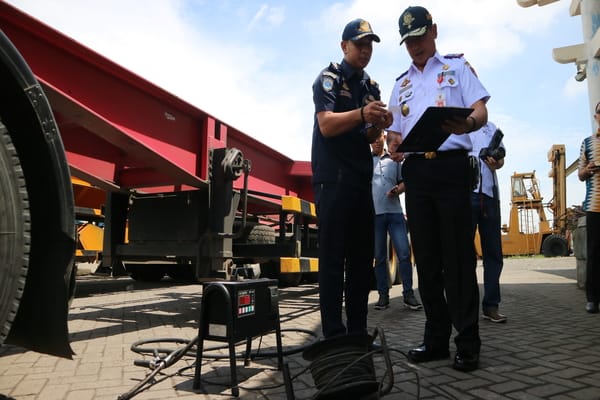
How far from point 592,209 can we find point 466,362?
2946 mm

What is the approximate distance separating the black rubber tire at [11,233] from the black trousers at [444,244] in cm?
214

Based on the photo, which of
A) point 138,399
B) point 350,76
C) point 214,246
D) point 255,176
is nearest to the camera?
point 138,399

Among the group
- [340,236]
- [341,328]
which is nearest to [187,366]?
[341,328]

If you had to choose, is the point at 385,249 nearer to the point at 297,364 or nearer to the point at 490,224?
the point at 490,224

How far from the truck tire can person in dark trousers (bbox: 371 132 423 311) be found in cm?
2043

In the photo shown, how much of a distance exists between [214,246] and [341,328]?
2.09 m

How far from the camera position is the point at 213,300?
7.45 ft

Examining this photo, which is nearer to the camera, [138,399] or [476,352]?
[138,399]

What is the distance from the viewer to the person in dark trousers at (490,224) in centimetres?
403

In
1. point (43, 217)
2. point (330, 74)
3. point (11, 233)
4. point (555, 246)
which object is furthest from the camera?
point (555, 246)

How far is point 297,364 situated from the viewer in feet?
8.79

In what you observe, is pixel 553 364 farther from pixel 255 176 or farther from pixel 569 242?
pixel 569 242

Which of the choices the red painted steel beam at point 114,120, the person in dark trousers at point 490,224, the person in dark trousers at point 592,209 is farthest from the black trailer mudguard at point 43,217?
the person in dark trousers at point 592,209

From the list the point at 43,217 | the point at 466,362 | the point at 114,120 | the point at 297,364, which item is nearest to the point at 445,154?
the point at 466,362
